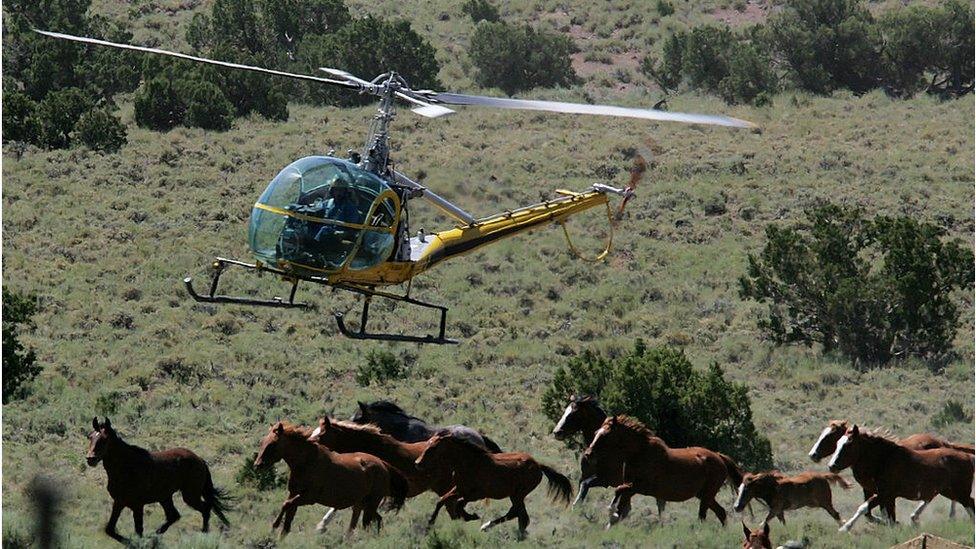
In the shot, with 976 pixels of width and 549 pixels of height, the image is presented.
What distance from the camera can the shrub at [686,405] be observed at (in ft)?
87.8

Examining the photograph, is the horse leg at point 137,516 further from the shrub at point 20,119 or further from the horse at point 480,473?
the shrub at point 20,119

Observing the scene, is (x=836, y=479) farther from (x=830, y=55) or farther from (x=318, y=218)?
(x=830, y=55)

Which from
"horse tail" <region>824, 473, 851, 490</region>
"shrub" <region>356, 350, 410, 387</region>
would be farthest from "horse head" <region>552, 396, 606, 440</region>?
"shrub" <region>356, 350, 410, 387</region>

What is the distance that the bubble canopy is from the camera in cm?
2178

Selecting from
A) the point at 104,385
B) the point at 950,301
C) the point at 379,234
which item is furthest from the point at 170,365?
the point at 950,301

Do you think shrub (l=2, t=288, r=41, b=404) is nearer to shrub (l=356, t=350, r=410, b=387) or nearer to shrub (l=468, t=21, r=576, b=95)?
shrub (l=356, t=350, r=410, b=387)

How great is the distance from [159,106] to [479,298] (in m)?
17.1

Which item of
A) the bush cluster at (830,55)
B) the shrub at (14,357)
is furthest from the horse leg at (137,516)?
the bush cluster at (830,55)

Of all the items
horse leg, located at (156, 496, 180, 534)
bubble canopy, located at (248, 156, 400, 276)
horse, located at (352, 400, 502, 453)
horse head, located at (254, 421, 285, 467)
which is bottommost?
horse leg, located at (156, 496, 180, 534)

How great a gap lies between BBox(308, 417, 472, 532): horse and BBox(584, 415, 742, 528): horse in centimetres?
187

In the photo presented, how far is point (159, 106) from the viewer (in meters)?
53.0

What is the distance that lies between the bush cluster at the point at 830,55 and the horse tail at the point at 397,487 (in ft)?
135

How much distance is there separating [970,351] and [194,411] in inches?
648

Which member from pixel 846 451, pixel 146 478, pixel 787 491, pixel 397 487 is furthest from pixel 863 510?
pixel 146 478
